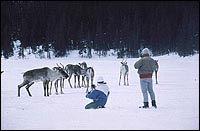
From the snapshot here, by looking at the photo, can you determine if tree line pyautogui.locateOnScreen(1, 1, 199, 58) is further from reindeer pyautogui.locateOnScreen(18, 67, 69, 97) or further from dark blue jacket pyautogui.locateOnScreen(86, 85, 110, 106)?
dark blue jacket pyautogui.locateOnScreen(86, 85, 110, 106)

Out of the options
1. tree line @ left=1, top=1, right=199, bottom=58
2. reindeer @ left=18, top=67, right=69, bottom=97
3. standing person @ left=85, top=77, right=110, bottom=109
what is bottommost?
standing person @ left=85, top=77, right=110, bottom=109

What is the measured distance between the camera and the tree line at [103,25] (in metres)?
64.8

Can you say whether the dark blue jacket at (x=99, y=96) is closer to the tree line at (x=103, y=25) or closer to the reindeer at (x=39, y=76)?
the reindeer at (x=39, y=76)

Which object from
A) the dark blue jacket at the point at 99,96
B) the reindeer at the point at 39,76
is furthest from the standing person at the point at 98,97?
the reindeer at the point at 39,76

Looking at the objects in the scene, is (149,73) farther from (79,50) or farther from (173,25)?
(173,25)

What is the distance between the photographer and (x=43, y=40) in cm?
6644

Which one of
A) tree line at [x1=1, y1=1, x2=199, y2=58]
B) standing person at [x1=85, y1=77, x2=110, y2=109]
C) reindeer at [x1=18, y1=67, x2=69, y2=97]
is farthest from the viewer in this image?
tree line at [x1=1, y1=1, x2=199, y2=58]

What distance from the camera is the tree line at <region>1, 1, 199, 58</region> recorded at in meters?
64.8

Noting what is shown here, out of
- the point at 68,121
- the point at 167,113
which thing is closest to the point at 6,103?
the point at 68,121

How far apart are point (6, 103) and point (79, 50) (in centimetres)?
5085

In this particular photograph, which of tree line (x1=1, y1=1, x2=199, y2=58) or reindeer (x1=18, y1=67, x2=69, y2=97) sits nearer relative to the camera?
reindeer (x1=18, y1=67, x2=69, y2=97)

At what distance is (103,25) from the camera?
233 feet

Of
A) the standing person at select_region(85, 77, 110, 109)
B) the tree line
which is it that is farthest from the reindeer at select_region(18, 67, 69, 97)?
the tree line

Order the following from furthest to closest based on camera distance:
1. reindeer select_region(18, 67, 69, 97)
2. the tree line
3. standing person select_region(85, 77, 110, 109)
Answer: the tree line
reindeer select_region(18, 67, 69, 97)
standing person select_region(85, 77, 110, 109)
